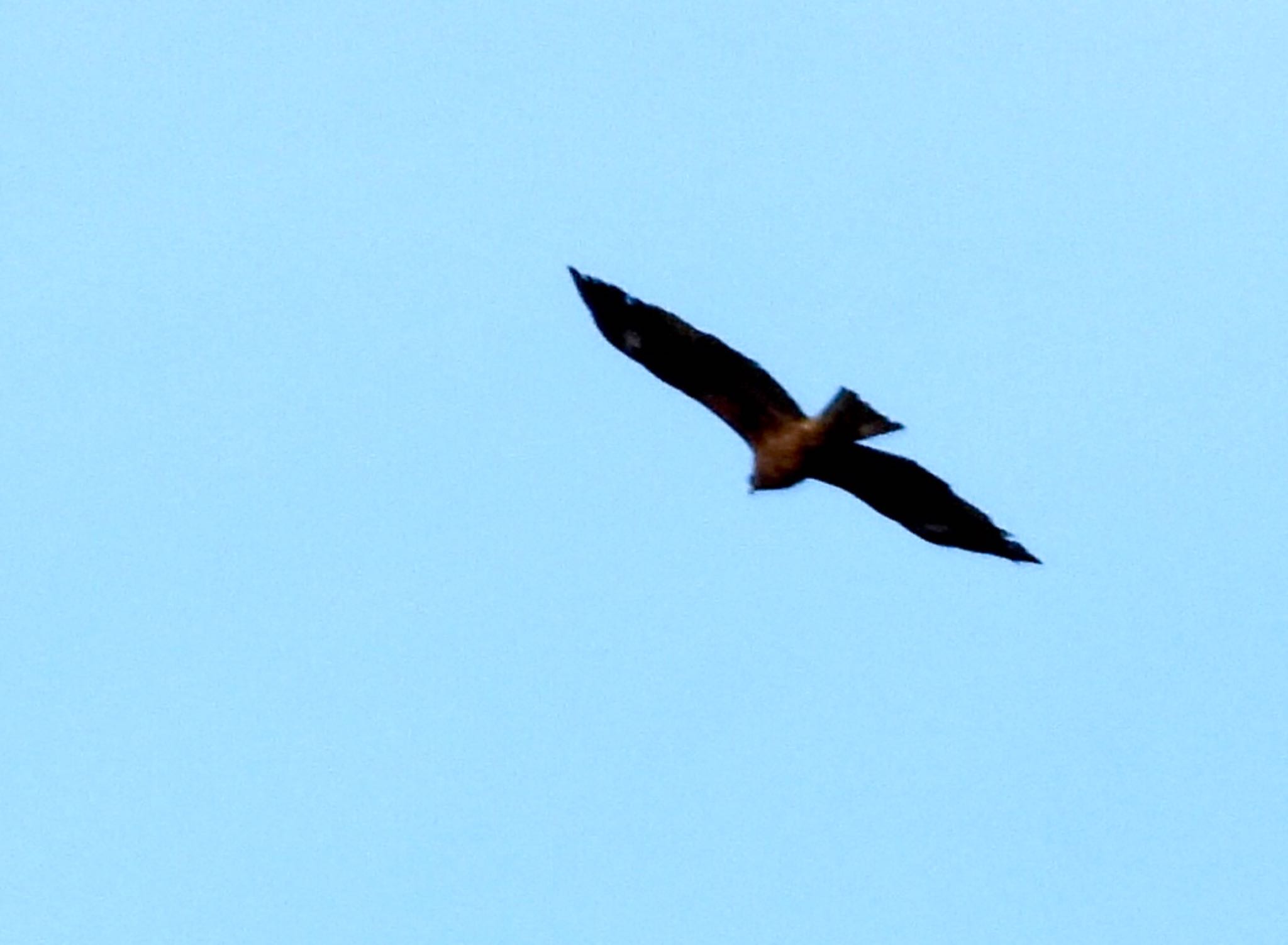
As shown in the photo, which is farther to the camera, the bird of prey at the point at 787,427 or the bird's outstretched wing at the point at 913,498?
the bird's outstretched wing at the point at 913,498

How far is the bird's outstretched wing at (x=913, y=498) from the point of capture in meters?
18.1

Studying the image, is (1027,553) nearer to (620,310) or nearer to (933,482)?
(933,482)

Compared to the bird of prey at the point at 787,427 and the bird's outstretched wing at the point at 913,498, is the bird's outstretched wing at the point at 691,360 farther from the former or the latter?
the bird's outstretched wing at the point at 913,498

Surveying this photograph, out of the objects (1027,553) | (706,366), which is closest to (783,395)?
(706,366)

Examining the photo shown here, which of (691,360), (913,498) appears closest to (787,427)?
(691,360)

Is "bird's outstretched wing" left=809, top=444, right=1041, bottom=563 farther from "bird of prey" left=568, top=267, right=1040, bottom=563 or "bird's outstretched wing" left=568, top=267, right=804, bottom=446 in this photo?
"bird's outstretched wing" left=568, top=267, right=804, bottom=446

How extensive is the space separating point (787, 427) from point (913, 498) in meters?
1.23

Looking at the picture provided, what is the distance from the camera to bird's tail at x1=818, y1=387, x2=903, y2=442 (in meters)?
16.8

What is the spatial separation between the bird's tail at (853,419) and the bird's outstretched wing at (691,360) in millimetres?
506

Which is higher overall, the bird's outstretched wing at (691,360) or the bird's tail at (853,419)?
the bird's outstretched wing at (691,360)

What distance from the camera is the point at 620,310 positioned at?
17.5 meters

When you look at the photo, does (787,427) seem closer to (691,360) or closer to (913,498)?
(691,360)

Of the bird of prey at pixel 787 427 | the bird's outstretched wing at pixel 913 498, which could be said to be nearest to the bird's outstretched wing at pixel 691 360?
the bird of prey at pixel 787 427

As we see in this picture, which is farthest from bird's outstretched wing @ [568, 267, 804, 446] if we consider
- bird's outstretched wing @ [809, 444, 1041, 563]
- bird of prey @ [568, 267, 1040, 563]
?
bird's outstretched wing @ [809, 444, 1041, 563]
